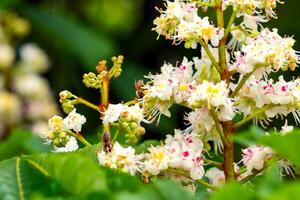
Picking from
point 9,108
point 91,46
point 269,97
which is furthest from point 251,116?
point 91,46

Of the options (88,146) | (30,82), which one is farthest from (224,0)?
(30,82)

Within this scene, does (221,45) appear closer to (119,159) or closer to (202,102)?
(202,102)

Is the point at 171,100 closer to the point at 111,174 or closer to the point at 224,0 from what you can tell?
the point at 224,0

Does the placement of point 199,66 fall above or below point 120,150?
above

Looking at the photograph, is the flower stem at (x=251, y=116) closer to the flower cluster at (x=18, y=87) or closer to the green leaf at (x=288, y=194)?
the green leaf at (x=288, y=194)

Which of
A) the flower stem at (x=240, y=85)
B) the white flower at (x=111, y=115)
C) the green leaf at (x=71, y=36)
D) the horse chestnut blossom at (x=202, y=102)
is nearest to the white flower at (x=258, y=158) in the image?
the horse chestnut blossom at (x=202, y=102)

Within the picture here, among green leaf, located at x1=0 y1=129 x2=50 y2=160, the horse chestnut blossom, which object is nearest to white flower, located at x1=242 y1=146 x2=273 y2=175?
the horse chestnut blossom

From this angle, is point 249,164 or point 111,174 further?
point 249,164
